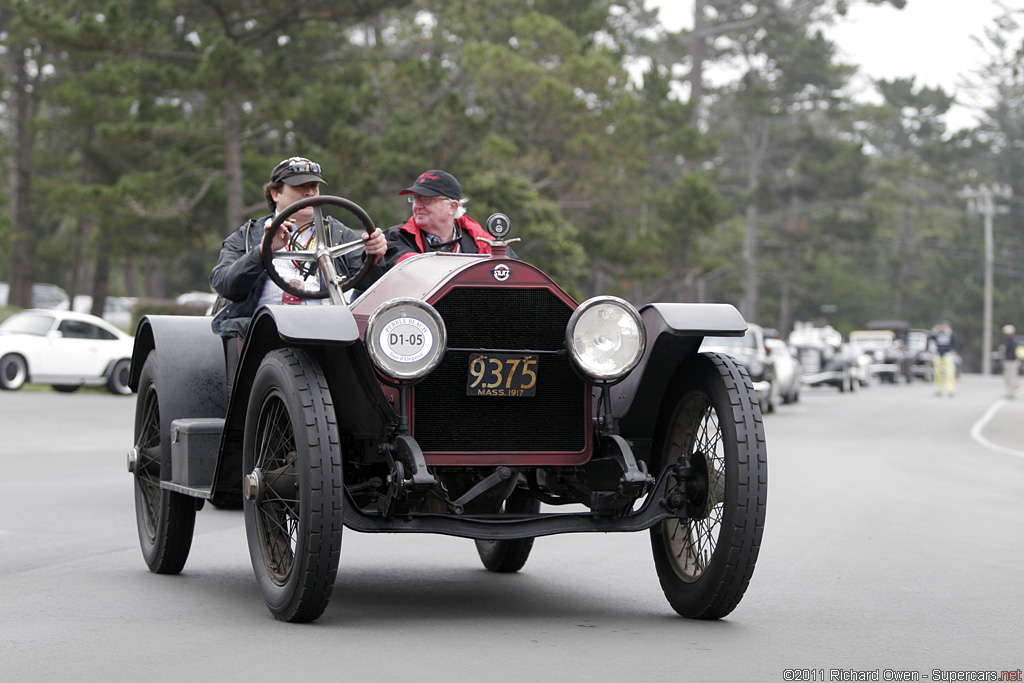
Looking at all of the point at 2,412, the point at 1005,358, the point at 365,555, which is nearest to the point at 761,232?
the point at 1005,358

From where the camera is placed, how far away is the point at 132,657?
475 cm

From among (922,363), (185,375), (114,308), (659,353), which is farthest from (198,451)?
(114,308)

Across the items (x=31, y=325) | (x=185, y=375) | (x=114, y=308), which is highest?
(x=185, y=375)

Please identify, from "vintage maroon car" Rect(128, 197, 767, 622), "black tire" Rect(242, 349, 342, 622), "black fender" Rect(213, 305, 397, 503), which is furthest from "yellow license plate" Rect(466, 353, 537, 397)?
"black tire" Rect(242, 349, 342, 622)

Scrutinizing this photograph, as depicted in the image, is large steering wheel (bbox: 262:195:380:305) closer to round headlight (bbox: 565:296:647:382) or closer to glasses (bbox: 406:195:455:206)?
Result: glasses (bbox: 406:195:455:206)

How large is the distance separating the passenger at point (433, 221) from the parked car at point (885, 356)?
4748cm

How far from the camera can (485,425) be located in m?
5.59

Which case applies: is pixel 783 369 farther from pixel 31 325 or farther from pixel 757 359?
pixel 31 325

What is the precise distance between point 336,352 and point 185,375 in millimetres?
1666

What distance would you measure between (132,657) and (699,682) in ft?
6.44

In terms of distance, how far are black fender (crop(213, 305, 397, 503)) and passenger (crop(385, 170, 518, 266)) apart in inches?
45.3

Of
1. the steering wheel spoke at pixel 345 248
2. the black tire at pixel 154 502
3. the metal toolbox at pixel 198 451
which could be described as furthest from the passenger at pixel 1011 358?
the metal toolbox at pixel 198 451

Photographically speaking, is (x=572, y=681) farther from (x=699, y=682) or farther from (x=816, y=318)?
(x=816, y=318)

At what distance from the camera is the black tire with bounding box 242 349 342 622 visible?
5.03m
